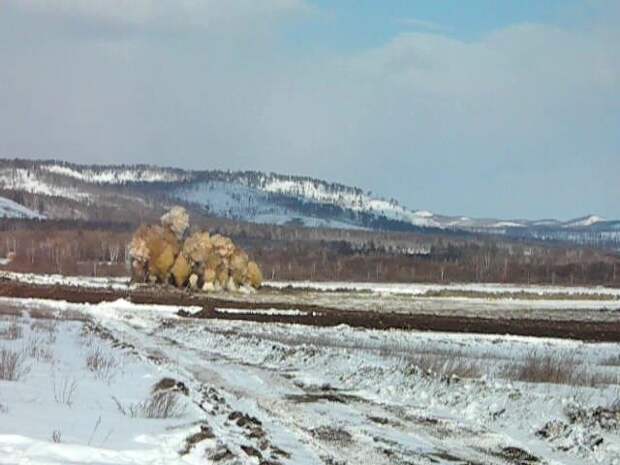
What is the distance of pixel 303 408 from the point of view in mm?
14359

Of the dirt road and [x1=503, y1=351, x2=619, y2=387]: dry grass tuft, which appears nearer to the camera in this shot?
[x1=503, y1=351, x2=619, y2=387]: dry grass tuft

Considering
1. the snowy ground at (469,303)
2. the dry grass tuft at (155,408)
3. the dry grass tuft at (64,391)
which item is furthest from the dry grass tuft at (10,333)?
the snowy ground at (469,303)

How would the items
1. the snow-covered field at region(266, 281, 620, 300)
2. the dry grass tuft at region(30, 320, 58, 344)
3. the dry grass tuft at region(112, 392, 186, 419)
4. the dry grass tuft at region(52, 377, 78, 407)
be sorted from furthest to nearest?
1. the snow-covered field at region(266, 281, 620, 300)
2. the dry grass tuft at region(30, 320, 58, 344)
3. the dry grass tuft at region(52, 377, 78, 407)
4. the dry grass tuft at region(112, 392, 186, 419)

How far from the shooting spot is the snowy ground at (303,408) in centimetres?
953

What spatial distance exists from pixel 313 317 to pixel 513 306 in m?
28.2

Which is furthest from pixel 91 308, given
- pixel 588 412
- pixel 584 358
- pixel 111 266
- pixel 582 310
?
pixel 111 266

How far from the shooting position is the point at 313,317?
45812mm

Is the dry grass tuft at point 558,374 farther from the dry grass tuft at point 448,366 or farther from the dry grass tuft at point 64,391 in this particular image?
the dry grass tuft at point 64,391

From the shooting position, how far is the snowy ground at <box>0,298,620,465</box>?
31.3 feet

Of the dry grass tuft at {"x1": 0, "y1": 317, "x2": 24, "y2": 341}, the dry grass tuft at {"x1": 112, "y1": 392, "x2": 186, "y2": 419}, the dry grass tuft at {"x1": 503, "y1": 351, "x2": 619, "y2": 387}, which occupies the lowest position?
the dry grass tuft at {"x1": 0, "y1": 317, "x2": 24, "y2": 341}

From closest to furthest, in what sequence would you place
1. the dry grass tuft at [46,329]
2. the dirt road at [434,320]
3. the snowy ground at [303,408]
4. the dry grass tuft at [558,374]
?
the snowy ground at [303,408] → the dry grass tuft at [558,374] → the dry grass tuft at [46,329] → the dirt road at [434,320]

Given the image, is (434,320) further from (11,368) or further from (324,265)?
(324,265)

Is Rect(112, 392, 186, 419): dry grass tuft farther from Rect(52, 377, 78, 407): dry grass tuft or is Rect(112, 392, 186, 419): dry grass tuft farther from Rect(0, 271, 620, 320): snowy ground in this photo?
Rect(0, 271, 620, 320): snowy ground

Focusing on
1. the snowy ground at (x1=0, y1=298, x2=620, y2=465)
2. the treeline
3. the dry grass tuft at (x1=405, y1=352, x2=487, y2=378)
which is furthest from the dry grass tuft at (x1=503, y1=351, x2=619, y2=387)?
the treeline
